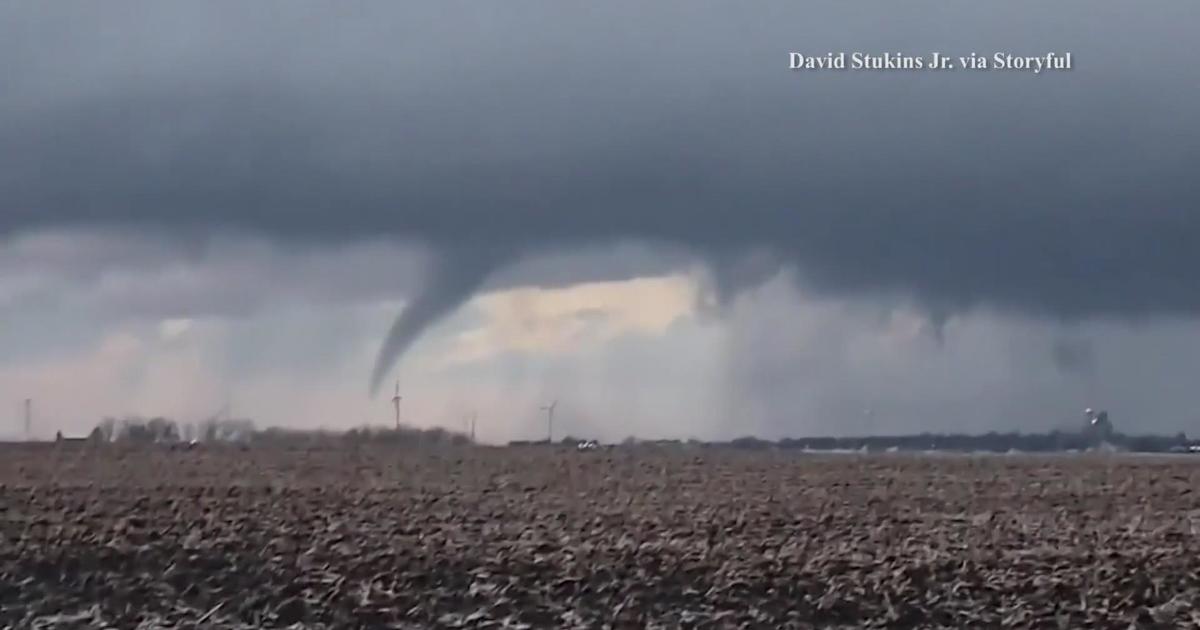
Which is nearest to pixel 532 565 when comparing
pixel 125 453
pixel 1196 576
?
pixel 1196 576

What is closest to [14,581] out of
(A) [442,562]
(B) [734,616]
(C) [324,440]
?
(A) [442,562]

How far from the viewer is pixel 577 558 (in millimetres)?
26656

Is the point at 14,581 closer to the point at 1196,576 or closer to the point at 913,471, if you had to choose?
the point at 1196,576

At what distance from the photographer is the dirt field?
79.5 ft

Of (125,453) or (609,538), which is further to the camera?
(125,453)

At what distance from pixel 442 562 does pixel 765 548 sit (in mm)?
5886

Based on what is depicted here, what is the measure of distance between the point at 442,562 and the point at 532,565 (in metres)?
1.48

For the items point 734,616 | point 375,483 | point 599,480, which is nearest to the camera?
point 734,616

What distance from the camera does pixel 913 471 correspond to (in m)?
52.8

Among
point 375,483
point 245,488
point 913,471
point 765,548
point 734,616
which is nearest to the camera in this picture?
point 734,616

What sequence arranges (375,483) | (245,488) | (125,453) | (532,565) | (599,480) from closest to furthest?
1. (532,565)
2. (245,488)
3. (375,483)
4. (599,480)
5. (125,453)

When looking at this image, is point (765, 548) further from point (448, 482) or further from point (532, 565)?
point (448, 482)

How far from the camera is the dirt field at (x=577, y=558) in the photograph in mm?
24234

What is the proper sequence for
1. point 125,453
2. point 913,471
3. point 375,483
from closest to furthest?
point 375,483 < point 913,471 < point 125,453
